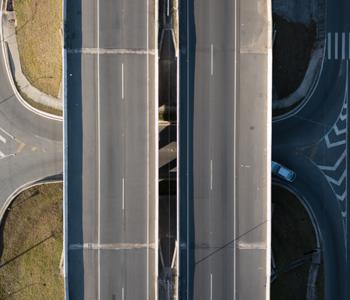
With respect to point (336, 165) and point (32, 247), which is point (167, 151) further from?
point (336, 165)

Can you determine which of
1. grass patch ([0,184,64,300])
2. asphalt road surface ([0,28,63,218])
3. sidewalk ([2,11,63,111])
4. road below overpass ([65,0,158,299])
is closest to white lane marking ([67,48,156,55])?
road below overpass ([65,0,158,299])

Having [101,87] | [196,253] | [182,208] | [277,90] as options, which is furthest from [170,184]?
[277,90]

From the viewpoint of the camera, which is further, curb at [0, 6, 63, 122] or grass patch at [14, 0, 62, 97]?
curb at [0, 6, 63, 122]

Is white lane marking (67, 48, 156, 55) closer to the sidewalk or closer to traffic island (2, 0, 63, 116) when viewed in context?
traffic island (2, 0, 63, 116)

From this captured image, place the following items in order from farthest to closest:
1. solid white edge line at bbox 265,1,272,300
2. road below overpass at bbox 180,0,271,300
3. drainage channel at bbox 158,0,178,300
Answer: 1. drainage channel at bbox 158,0,178,300
2. road below overpass at bbox 180,0,271,300
3. solid white edge line at bbox 265,1,272,300

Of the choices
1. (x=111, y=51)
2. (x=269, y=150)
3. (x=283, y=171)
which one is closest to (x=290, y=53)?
(x=269, y=150)

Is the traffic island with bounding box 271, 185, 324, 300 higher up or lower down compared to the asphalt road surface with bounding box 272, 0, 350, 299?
lower down
